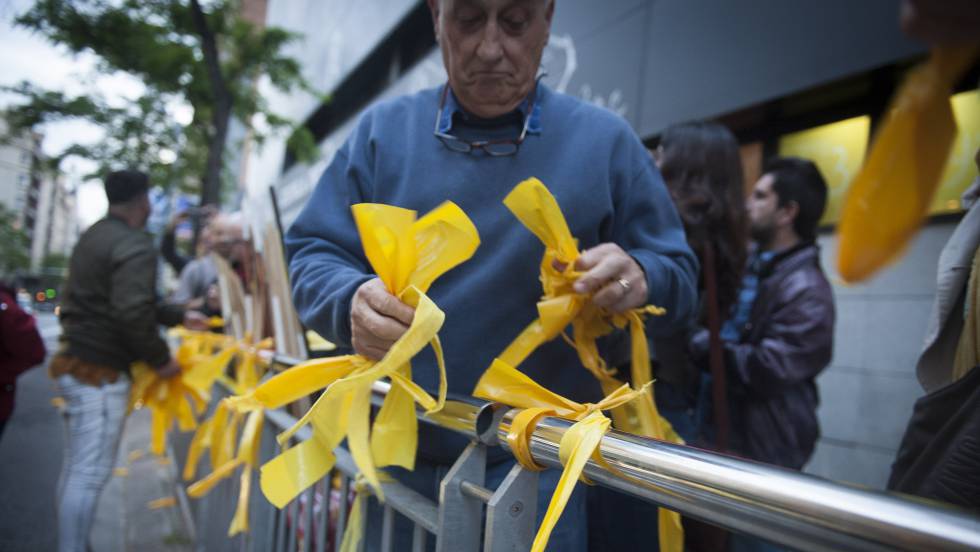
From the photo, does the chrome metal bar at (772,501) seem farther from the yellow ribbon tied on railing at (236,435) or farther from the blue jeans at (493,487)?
the yellow ribbon tied on railing at (236,435)

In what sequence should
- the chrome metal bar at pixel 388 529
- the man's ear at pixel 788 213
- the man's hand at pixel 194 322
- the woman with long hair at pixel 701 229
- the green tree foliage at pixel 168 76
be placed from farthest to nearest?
the green tree foliage at pixel 168 76, the man's hand at pixel 194 322, the man's ear at pixel 788 213, the woman with long hair at pixel 701 229, the chrome metal bar at pixel 388 529

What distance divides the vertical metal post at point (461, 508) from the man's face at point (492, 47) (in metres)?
0.77

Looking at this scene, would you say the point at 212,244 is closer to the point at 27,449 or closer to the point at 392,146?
the point at 392,146

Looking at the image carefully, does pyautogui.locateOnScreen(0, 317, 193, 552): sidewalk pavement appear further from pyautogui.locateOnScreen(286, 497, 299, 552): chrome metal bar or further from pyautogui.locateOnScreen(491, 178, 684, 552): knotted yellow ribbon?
pyautogui.locateOnScreen(491, 178, 684, 552): knotted yellow ribbon

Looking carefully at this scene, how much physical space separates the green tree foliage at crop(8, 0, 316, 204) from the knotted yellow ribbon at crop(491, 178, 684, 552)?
23.0ft

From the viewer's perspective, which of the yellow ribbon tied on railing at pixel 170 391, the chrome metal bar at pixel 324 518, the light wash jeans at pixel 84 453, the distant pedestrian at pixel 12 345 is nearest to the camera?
the chrome metal bar at pixel 324 518

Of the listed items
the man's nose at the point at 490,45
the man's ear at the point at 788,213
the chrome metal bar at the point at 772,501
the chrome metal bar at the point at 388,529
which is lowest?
the chrome metal bar at the point at 388,529

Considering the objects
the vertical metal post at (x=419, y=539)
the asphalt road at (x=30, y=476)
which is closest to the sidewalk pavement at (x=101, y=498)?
the asphalt road at (x=30, y=476)

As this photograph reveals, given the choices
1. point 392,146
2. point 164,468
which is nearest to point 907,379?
point 392,146

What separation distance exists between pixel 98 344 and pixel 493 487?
2.76 metres

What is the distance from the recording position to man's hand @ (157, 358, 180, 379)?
3.13 metres

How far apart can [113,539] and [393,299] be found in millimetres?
4011

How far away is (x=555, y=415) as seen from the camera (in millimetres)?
898

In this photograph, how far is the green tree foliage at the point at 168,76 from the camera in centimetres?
777
